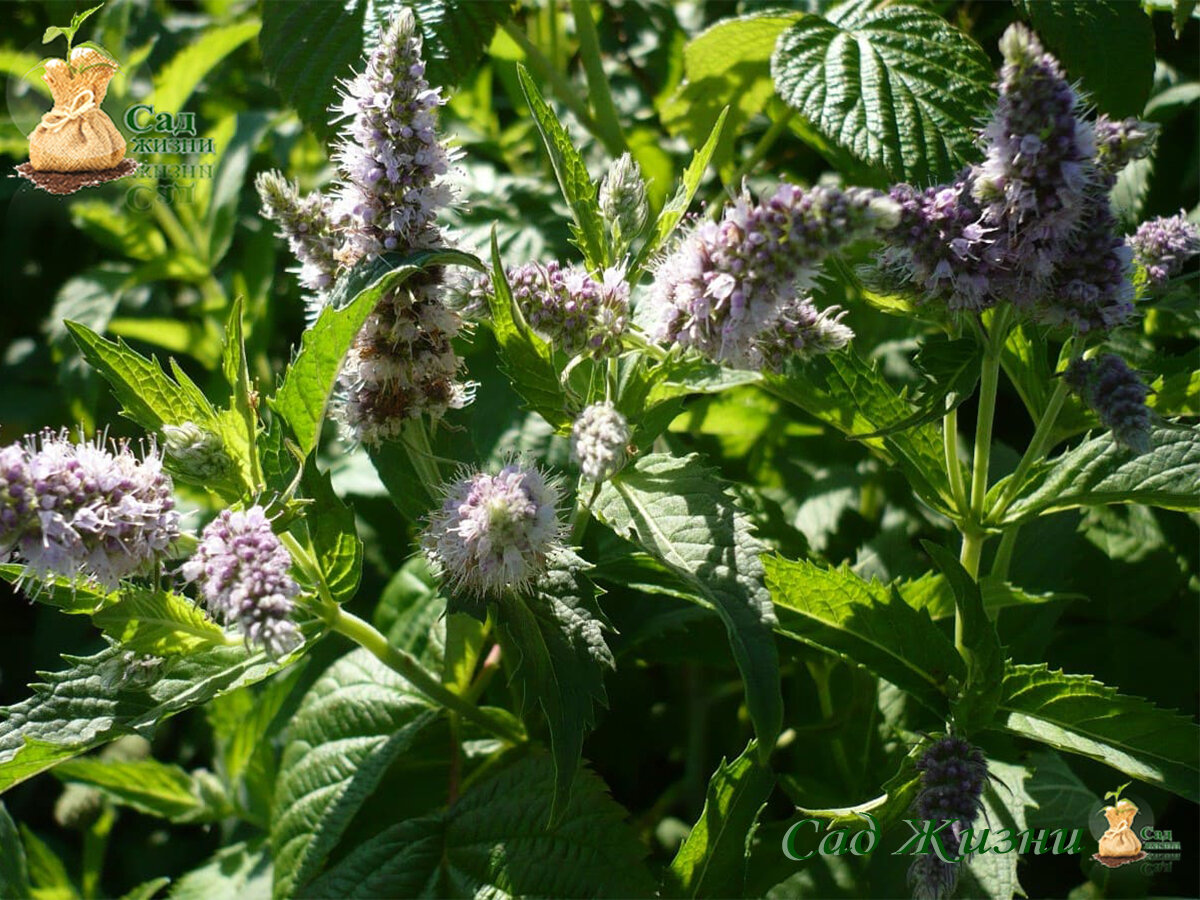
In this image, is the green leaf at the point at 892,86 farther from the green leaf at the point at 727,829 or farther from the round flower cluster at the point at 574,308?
the green leaf at the point at 727,829

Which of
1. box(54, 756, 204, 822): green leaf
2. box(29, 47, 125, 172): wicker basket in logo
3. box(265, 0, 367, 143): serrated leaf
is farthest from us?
box(29, 47, 125, 172): wicker basket in logo

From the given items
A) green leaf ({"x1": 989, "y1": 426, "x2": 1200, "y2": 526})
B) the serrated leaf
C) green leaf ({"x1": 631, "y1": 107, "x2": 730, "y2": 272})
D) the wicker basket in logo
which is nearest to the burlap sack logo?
the wicker basket in logo

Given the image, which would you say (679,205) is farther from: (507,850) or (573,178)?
(507,850)

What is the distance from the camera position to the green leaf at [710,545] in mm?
1311

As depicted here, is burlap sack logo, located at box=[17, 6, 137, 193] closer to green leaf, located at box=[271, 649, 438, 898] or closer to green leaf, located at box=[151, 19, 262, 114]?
green leaf, located at box=[151, 19, 262, 114]

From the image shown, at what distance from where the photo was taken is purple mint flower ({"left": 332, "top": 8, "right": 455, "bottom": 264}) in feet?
4.67

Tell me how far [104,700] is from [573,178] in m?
1.04

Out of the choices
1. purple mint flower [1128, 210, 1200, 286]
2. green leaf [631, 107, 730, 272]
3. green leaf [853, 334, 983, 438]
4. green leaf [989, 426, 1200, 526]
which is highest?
green leaf [631, 107, 730, 272]

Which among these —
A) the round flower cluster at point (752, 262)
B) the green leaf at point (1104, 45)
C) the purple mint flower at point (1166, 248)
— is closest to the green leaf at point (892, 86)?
the green leaf at point (1104, 45)

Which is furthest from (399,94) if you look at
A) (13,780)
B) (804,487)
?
(804,487)

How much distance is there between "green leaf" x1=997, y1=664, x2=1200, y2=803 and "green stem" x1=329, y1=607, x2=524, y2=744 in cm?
92

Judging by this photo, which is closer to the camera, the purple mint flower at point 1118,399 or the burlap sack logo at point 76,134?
the purple mint flower at point 1118,399

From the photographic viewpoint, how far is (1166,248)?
1676 millimetres

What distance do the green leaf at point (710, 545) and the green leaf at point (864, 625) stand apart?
0.23 meters
